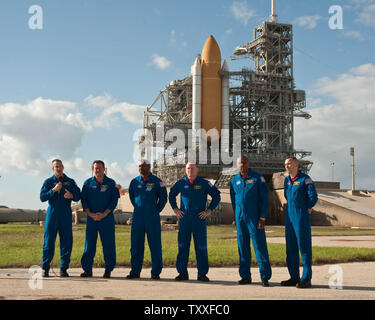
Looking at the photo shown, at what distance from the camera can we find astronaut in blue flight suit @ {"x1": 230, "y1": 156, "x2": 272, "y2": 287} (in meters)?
7.94

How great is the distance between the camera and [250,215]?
8.01 m

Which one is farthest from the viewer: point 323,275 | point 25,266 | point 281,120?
point 281,120

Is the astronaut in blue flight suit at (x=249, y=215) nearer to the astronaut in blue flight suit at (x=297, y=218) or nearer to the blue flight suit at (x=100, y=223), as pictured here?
the astronaut in blue flight suit at (x=297, y=218)

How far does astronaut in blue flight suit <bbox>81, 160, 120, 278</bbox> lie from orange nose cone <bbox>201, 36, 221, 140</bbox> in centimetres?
4418

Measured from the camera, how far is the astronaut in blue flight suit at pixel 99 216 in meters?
8.43

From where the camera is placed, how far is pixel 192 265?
10.8m

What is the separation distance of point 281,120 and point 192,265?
50.1m

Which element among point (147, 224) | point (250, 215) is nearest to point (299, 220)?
point (250, 215)
